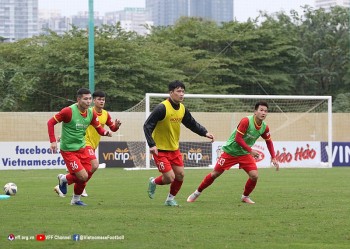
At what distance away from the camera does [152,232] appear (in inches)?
433

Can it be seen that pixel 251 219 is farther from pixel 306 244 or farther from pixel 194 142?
pixel 194 142

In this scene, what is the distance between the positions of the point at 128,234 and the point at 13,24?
15126 centimetres

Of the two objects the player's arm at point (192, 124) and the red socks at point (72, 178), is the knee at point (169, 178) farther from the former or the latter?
the red socks at point (72, 178)

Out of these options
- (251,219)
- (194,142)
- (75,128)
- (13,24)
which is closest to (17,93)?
(194,142)

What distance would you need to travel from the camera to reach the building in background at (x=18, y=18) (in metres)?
157

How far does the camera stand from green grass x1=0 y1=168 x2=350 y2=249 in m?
10.2

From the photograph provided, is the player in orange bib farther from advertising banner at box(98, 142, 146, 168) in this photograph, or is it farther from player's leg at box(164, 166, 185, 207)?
advertising banner at box(98, 142, 146, 168)

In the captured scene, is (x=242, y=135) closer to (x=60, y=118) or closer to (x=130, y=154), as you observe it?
(x=60, y=118)

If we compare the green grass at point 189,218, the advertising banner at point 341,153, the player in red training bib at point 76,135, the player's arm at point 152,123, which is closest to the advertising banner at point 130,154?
the advertising banner at point 341,153

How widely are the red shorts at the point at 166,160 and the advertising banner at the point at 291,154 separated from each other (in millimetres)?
17950

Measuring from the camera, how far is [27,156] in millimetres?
31453

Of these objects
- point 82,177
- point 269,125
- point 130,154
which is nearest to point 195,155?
point 130,154

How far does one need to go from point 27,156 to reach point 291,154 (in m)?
10.4

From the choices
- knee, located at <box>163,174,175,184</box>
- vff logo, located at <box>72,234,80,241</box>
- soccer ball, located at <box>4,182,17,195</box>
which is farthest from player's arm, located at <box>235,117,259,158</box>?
vff logo, located at <box>72,234,80,241</box>
